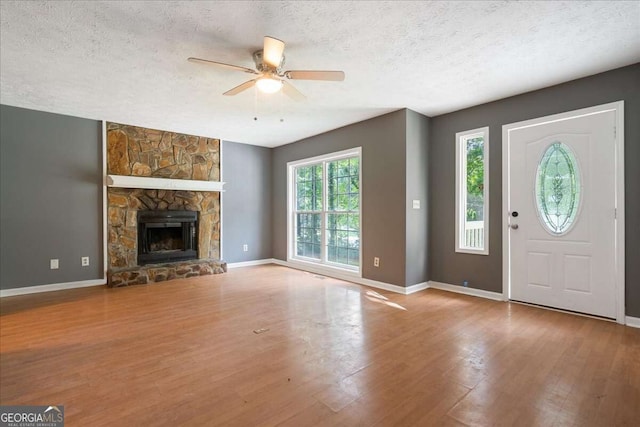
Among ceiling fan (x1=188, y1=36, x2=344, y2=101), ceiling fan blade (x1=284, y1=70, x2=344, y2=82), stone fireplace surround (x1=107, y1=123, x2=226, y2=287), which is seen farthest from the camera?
stone fireplace surround (x1=107, y1=123, x2=226, y2=287)

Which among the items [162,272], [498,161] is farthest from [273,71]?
[162,272]

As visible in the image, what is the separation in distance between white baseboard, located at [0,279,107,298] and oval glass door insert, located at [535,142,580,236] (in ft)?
20.0

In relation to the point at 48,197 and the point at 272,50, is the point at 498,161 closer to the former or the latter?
the point at 272,50

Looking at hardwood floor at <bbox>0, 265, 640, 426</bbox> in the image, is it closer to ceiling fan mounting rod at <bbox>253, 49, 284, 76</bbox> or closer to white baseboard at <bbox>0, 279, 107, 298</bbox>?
white baseboard at <bbox>0, 279, 107, 298</bbox>

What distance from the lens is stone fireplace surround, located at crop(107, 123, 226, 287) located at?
4.83 m

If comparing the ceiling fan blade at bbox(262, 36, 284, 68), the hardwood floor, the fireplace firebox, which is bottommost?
the hardwood floor

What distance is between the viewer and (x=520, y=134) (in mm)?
3705

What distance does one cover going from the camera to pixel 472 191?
13.8ft

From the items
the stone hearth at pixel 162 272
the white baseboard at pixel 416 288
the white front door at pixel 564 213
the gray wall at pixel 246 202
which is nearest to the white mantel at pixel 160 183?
the gray wall at pixel 246 202

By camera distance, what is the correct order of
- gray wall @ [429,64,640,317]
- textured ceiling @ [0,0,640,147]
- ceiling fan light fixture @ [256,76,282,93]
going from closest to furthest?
textured ceiling @ [0,0,640,147] < ceiling fan light fixture @ [256,76,282,93] < gray wall @ [429,64,640,317]

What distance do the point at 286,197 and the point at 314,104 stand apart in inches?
104

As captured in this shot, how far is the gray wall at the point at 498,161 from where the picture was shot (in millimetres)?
2951

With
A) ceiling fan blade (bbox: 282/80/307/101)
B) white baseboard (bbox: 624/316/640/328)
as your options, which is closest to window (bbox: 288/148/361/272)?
ceiling fan blade (bbox: 282/80/307/101)

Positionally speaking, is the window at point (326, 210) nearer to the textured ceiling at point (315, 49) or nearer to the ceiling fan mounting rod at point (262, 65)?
the textured ceiling at point (315, 49)
